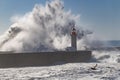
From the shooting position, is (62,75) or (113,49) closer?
(62,75)

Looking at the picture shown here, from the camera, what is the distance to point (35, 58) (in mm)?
14414

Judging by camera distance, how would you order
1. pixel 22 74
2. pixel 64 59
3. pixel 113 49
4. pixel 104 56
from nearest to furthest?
pixel 22 74, pixel 64 59, pixel 104 56, pixel 113 49

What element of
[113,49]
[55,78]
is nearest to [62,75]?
[55,78]

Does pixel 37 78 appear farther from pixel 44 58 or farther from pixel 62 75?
pixel 44 58

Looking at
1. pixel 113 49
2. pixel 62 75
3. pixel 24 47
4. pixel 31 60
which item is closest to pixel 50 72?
pixel 62 75

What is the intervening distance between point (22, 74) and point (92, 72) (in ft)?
7.02

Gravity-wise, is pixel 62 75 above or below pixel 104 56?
below

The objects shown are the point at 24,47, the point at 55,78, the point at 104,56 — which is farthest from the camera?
the point at 24,47

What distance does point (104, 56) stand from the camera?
19.2 meters

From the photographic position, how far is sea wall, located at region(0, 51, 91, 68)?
1389 centimetres

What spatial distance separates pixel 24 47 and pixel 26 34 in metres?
1.52

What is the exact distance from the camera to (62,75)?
9672 millimetres

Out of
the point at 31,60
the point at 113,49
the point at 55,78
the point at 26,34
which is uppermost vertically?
the point at 26,34

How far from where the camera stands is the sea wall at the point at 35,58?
13891 mm
